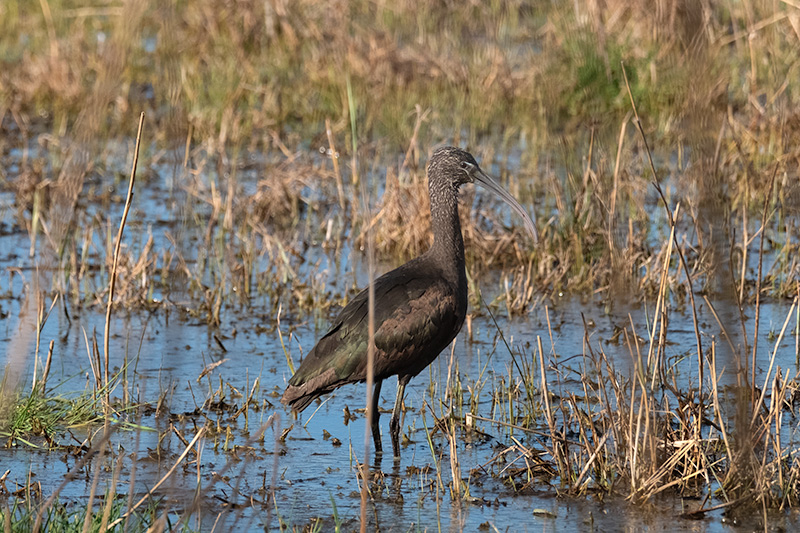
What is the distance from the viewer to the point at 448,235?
498 cm

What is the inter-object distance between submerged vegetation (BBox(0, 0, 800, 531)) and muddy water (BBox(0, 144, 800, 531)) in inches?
1.3

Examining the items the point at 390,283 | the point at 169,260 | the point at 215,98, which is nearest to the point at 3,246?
the point at 169,260

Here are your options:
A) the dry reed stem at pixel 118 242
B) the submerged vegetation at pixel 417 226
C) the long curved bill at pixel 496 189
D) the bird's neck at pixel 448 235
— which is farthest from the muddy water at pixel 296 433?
the long curved bill at pixel 496 189

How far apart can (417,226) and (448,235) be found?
7.54ft

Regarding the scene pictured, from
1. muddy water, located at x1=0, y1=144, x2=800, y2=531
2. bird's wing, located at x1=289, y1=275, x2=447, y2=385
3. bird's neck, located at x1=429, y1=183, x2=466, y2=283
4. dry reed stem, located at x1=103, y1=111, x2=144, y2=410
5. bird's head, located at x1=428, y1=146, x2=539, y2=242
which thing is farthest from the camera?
bird's head, located at x1=428, y1=146, x2=539, y2=242

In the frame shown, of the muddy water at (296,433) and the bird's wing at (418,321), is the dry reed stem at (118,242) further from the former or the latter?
the bird's wing at (418,321)

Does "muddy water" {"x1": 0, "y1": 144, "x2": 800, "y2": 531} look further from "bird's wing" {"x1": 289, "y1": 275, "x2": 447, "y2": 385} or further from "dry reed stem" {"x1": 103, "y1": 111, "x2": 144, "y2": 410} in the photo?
"bird's wing" {"x1": 289, "y1": 275, "x2": 447, "y2": 385}

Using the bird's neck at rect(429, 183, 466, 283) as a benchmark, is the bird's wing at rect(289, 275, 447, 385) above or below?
below

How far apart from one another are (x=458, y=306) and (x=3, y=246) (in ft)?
13.6

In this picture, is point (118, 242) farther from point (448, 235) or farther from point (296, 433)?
point (448, 235)

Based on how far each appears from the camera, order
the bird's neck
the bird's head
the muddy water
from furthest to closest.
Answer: the bird's head < the bird's neck < the muddy water

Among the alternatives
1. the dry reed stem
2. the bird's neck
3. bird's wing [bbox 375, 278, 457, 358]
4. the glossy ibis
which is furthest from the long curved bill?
the dry reed stem

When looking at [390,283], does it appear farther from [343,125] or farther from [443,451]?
[343,125]

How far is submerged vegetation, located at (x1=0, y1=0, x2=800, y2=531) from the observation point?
3.37m
